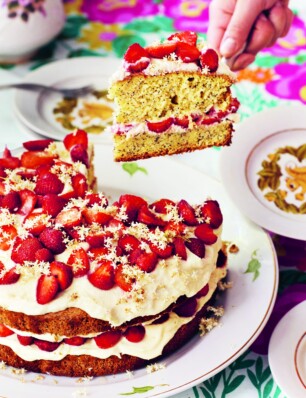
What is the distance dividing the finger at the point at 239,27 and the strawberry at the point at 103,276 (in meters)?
1.09

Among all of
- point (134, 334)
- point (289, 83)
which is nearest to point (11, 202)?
point (134, 334)

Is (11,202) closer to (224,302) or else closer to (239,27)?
(224,302)

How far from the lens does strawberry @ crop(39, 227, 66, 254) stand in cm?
205

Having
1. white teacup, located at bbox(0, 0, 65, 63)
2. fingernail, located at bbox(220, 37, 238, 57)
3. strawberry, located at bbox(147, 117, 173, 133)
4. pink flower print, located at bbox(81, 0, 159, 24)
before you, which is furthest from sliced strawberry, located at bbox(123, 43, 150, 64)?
pink flower print, located at bbox(81, 0, 159, 24)

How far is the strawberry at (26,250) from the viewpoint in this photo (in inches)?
79.5

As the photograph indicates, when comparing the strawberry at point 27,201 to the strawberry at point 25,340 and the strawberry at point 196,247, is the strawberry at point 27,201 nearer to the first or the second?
the strawberry at point 25,340

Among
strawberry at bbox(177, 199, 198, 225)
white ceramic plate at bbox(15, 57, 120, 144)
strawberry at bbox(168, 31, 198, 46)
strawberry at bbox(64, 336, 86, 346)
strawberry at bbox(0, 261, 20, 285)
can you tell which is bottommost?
white ceramic plate at bbox(15, 57, 120, 144)

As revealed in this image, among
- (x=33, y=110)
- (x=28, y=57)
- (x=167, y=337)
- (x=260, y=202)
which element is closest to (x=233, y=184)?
(x=260, y=202)

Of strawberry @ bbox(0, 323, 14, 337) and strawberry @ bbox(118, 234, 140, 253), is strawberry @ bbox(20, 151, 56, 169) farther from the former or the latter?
strawberry @ bbox(0, 323, 14, 337)

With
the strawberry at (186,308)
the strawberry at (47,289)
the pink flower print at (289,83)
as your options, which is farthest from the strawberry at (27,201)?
the pink flower print at (289,83)

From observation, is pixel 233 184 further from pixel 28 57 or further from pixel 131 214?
pixel 28 57

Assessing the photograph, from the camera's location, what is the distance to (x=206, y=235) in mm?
2160

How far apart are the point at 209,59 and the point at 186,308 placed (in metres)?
0.79

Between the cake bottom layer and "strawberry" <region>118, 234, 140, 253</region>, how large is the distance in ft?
1.37
